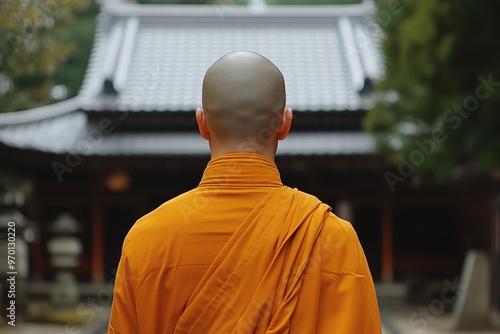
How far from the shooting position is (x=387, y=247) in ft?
57.7

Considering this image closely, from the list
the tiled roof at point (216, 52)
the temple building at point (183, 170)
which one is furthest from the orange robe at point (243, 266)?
the tiled roof at point (216, 52)

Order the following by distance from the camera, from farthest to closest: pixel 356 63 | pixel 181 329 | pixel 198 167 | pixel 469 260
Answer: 1. pixel 356 63
2. pixel 198 167
3. pixel 469 260
4. pixel 181 329

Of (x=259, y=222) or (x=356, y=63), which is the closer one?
(x=259, y=222)

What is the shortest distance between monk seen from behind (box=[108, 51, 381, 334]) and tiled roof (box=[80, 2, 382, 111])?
1556cm

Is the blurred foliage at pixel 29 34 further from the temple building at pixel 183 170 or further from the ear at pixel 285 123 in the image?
the ear at pixel 285 123

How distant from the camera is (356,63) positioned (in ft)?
65.8

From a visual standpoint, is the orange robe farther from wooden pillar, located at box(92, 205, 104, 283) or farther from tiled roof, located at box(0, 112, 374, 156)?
wooden pillar, located at box(92, 205, 104, 283)

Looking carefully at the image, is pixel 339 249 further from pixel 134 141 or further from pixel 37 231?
pixel 37 231

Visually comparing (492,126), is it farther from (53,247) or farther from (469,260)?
(53,247)

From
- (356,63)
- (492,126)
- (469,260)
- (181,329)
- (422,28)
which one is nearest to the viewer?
(181,329)

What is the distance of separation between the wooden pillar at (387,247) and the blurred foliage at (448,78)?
19.9 ft

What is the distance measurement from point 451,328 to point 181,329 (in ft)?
35.9

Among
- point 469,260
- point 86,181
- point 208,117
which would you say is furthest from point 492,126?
point 86,181

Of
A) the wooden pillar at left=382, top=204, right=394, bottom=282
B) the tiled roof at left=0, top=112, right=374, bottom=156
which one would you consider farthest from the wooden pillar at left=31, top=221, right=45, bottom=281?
the wooden pillar at left=382, top=204, right=394, bottom=282
